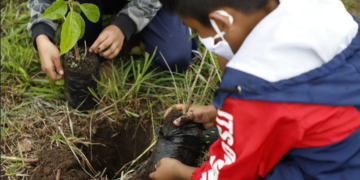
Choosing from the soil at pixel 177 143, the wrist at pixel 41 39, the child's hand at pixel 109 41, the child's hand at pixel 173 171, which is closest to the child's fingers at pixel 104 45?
the child's hand at pixel 109 41

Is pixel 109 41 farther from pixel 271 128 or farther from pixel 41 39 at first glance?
pixel 271 128

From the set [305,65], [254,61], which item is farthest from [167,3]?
[305,65]

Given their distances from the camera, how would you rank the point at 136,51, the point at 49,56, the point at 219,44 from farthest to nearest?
the point at 136,51 < the point at 49,56 < the point at 219,44

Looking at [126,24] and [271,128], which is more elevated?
[126,24]

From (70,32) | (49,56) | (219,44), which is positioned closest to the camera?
(219,44)

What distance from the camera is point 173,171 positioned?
1277 millimetres

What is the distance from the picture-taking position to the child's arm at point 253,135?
0.80 metres

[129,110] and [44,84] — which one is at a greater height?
[44,84]

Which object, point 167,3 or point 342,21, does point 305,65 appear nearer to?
point 342,21

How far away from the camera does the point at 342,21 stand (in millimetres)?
855

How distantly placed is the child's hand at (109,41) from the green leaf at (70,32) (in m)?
0.46

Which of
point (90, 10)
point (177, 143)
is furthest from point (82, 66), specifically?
point (177, 143)

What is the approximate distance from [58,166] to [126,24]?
92 centimetres

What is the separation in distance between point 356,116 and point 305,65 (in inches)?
10.1
